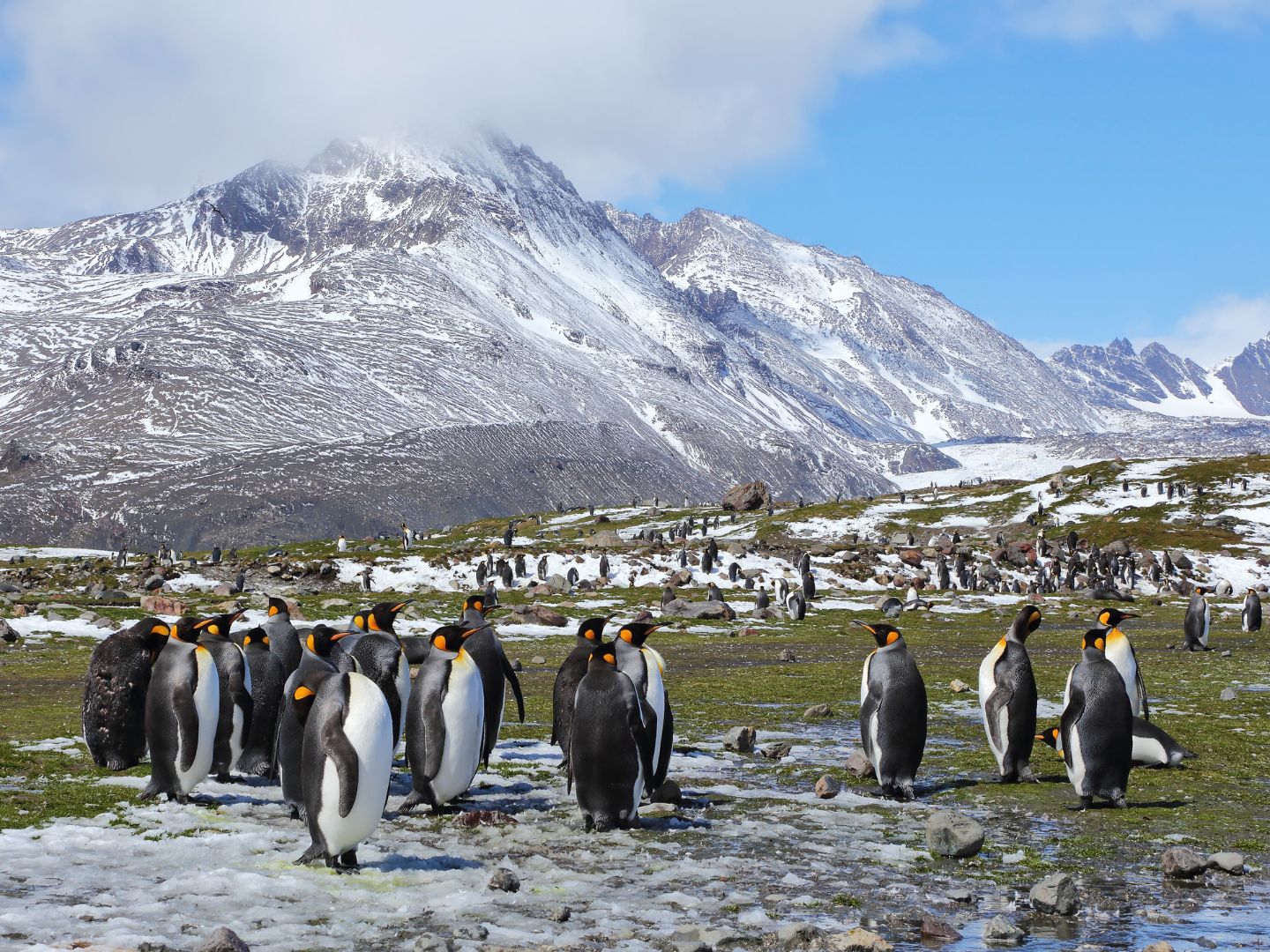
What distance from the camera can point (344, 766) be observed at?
30.2 ft

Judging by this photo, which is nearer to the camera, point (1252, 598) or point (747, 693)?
point (747, 693)

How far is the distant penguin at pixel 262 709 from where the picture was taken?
13.2 meters

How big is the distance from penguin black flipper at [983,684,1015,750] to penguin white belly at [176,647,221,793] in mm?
8465

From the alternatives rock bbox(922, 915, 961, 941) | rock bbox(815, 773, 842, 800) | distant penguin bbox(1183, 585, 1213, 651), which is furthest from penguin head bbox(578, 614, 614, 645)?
distant penguin bbox(1183, 585, 1213, 651)

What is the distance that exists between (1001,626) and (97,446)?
600ft

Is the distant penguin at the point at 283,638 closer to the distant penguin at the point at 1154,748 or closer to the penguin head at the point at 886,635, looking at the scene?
the penguin head at the point at 886,635

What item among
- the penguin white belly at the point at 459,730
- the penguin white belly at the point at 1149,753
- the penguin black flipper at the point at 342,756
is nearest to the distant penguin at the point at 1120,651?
the penguin white belly at the point at 1149,753

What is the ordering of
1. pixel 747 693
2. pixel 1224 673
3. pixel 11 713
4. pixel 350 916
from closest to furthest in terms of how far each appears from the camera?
pixel 350 916
pixel 11 713
pixel 747 693
pixel 1224 673

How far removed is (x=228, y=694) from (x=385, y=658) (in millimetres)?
1681

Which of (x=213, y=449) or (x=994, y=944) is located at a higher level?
(x=213, y=449)

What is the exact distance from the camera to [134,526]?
16662 centimetres

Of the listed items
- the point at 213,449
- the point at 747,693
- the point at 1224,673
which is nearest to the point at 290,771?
the point at 747,693

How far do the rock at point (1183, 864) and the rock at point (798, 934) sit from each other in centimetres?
335

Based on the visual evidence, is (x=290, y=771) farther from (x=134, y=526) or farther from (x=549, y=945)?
(x=134, y=526)
